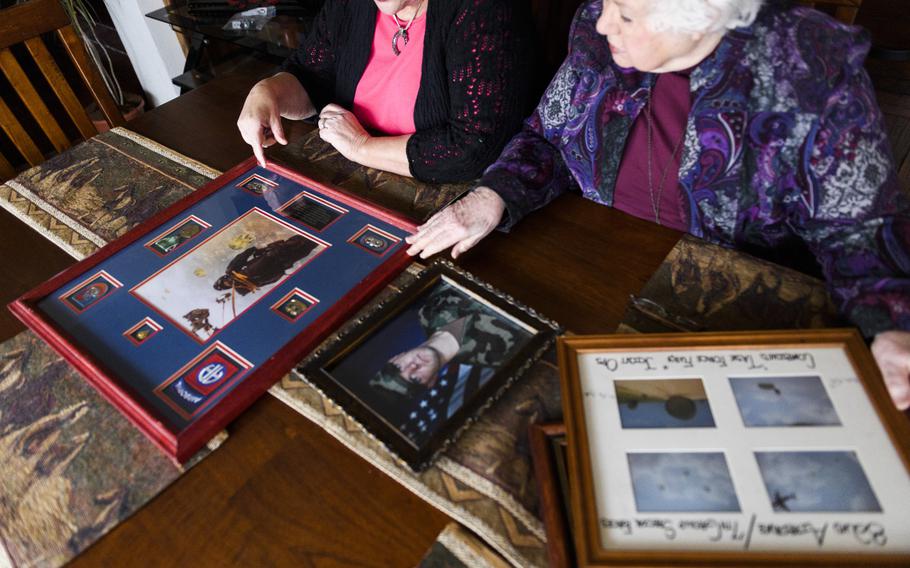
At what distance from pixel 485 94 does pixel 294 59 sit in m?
0.63

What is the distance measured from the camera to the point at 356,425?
77 cm

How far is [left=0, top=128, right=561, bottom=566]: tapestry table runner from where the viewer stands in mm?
673

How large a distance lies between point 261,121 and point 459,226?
0.60 metres

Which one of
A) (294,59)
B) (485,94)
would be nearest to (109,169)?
(294,59)

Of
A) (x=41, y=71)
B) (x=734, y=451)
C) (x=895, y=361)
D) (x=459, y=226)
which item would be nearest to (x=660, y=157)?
(x=459, y=226)

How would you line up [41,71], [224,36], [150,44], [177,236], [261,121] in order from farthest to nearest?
[150,44], [224,36], [41,71], [261,121], [177,236]

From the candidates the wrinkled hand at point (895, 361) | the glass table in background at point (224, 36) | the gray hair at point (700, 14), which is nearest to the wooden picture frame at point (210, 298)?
the gray hair at point (700, 14)

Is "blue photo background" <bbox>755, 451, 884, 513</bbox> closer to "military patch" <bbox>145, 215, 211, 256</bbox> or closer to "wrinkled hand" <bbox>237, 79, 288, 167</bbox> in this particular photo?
"military patch" <bbox>145, 215, 211, 256</bbox>

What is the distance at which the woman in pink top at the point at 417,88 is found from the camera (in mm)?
1183

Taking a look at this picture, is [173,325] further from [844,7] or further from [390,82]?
[844,7]

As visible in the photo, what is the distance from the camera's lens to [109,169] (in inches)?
50.9

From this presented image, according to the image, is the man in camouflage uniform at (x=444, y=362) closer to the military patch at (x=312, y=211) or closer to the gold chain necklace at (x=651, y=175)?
the military patch at (x=312, y=211)

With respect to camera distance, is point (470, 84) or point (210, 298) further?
point (470, 84)

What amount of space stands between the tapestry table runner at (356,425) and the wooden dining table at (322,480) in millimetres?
24
